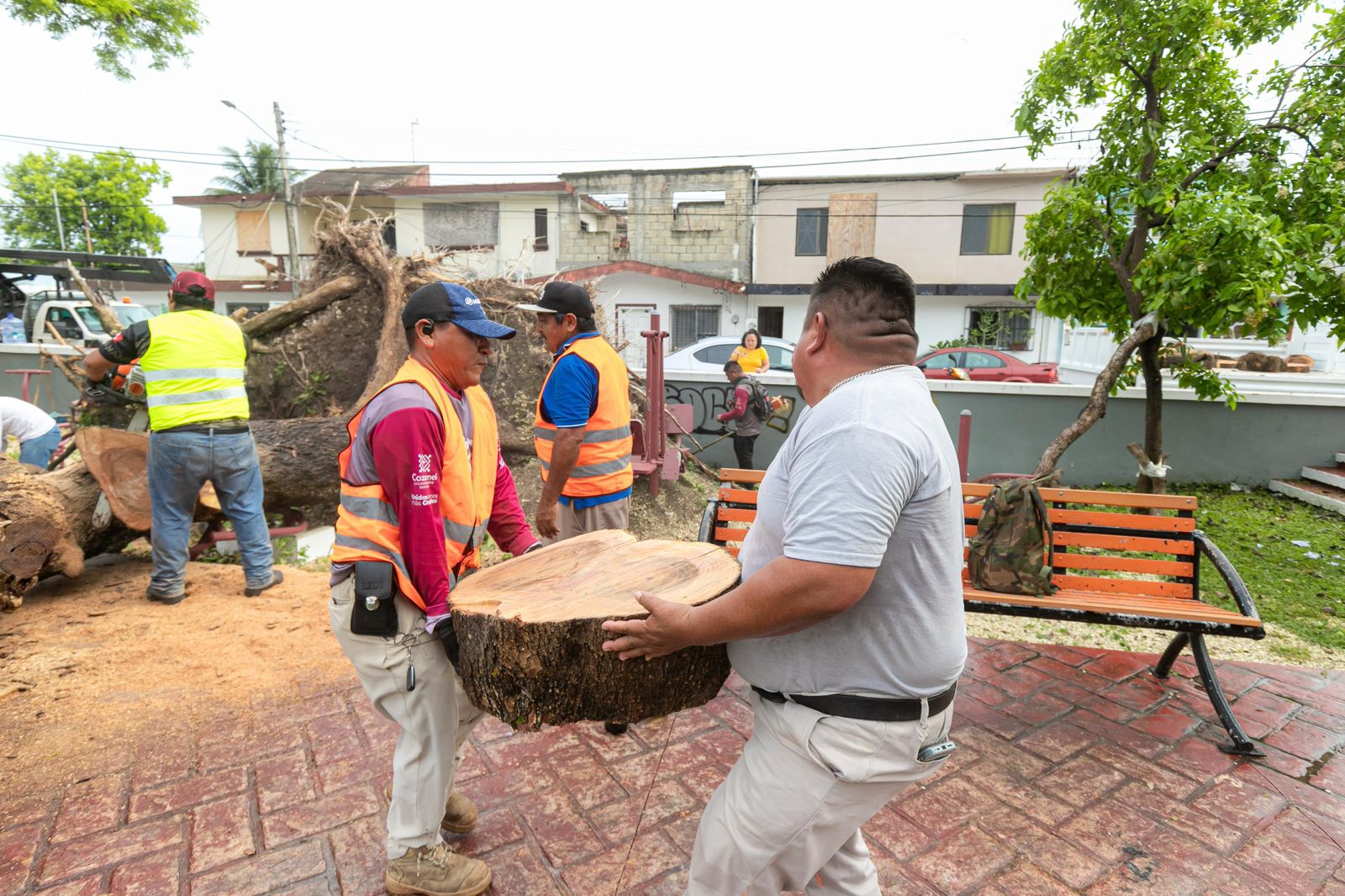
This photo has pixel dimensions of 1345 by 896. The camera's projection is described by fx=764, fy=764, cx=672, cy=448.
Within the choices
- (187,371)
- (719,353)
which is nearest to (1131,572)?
(187,371)

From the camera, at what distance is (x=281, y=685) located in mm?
3684

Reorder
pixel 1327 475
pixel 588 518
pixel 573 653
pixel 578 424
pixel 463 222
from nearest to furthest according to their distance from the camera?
pixel 573 653, pixel 578 424, pixel 588 518, pixel 1327 475, pixel 463 222

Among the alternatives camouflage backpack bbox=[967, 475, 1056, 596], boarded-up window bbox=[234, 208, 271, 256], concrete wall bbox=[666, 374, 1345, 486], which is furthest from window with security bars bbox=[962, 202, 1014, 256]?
boarded-up window bbox=[234, 208, 271, 256]

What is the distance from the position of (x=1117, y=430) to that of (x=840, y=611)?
8727 millimetres

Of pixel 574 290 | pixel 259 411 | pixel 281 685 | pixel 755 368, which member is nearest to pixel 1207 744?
pixel 574 290

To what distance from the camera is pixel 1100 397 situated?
19.3ft

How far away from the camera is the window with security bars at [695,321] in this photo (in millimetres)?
25016

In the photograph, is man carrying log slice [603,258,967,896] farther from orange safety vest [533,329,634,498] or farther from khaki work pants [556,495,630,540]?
khaki work pants [556,495,630,540]

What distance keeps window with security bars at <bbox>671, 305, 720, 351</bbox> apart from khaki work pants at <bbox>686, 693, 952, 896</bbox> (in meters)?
23.6

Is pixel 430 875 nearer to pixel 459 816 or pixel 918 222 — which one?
pixel 459 816

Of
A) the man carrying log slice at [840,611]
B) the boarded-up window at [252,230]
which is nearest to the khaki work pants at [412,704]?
the man carrying log slice at [840,611]

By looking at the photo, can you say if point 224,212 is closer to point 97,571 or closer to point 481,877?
point 97,571

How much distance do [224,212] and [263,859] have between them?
113ft

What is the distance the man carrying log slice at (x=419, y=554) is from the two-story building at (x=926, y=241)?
2230 centimetres
